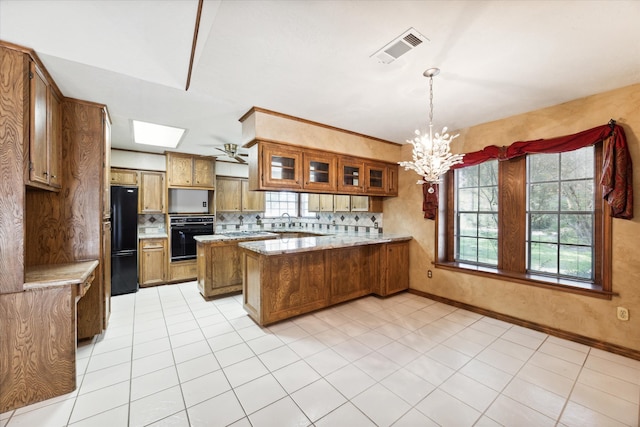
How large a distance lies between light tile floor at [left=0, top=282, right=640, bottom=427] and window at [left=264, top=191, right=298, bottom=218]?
11.7 ft

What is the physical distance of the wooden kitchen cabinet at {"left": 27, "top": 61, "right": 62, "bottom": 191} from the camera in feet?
6.14

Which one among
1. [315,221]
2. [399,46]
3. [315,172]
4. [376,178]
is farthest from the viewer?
[315,221]

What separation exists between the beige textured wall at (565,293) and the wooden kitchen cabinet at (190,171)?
4.23 metres

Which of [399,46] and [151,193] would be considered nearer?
[399,46]

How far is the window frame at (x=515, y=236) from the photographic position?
2596 mm

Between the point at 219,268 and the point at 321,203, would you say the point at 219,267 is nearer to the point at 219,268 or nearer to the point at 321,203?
the point at 219,268

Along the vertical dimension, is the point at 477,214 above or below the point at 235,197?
below

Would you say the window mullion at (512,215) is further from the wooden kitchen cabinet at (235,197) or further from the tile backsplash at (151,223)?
the tile backsplash at (151,223)

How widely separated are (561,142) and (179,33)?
12.4ft

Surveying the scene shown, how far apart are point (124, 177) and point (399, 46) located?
5.07 metres

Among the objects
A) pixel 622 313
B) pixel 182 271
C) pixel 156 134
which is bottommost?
pixel 182 271

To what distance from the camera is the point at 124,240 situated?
430 cm

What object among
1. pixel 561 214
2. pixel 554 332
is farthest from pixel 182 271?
pixel 561 214

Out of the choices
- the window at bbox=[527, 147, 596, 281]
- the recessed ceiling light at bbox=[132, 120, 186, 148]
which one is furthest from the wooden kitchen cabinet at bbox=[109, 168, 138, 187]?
the window at bbox=[527, 147, 596, 281]
